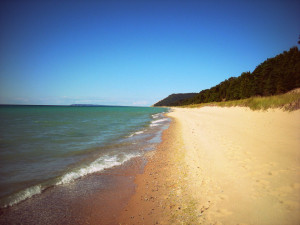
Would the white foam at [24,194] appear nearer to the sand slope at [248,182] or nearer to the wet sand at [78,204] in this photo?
the wet sand at [78,204]

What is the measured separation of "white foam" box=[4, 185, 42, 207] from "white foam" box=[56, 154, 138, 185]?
0.62 m

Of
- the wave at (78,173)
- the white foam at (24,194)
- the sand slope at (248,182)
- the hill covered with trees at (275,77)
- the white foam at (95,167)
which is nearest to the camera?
the sand slope at (248,182)

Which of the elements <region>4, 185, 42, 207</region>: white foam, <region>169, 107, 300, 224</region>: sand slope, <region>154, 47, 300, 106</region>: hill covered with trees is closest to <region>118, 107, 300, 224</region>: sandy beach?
<region>169, 107, 300, 224</region>: sand slope

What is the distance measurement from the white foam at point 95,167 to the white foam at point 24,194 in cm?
62

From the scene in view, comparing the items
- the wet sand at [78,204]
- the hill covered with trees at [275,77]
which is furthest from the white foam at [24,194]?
the hill covered with trees at [275,77]

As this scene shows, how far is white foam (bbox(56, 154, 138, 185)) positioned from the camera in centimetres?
565

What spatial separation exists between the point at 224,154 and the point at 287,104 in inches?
485

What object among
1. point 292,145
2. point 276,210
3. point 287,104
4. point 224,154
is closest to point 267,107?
point 287,104

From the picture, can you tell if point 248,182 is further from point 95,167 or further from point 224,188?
point 95,167

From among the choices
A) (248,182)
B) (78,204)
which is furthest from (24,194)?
(248,182)

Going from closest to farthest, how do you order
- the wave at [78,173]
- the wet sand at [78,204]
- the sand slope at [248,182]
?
1. the sand slope at [248,182]
2. the wet sand at [78,204]
3. the wave at [78,173]

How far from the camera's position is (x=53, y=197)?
4496mm

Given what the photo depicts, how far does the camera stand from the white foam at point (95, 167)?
565 cm

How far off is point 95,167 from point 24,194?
2.58m
